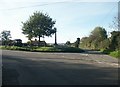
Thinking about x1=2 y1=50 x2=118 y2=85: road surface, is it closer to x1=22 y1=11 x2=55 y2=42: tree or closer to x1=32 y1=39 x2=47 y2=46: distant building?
x1=22 y1=11 x2=55 y2=42: tree

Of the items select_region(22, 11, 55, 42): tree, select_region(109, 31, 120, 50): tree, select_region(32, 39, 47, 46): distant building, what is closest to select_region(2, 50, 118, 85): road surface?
select_region(109, 31, 120, 50): tree

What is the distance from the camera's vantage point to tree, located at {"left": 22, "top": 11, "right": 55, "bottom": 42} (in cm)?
7138

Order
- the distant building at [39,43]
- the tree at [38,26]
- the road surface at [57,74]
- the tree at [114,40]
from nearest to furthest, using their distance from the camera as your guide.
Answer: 1. the road surface at [57,74]
2. the tree at [114,40]
3. the tree at [38,26]
4. the distant building at [39,43]

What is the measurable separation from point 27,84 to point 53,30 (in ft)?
197

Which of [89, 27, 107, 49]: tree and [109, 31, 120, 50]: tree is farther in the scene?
[89, 27, 107, 49]: tree

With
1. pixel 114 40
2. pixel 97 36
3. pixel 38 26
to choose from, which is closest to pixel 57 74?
pixel 114 40

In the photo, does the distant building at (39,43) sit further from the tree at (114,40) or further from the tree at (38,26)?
the tree at (114,40)

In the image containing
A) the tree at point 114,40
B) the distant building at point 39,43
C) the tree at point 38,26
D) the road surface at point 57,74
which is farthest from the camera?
the distant building at point 39,43

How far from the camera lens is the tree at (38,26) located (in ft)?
234

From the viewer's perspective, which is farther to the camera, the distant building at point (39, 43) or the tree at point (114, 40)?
the distant building at point (39, 43)

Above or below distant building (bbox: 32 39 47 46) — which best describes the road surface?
below

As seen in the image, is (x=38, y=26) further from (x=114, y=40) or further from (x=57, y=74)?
(x=57, y=74)

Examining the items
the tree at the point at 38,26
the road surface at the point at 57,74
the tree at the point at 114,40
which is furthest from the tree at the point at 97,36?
the road surface at the point at 57,74

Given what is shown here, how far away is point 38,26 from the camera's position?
2825 inches
